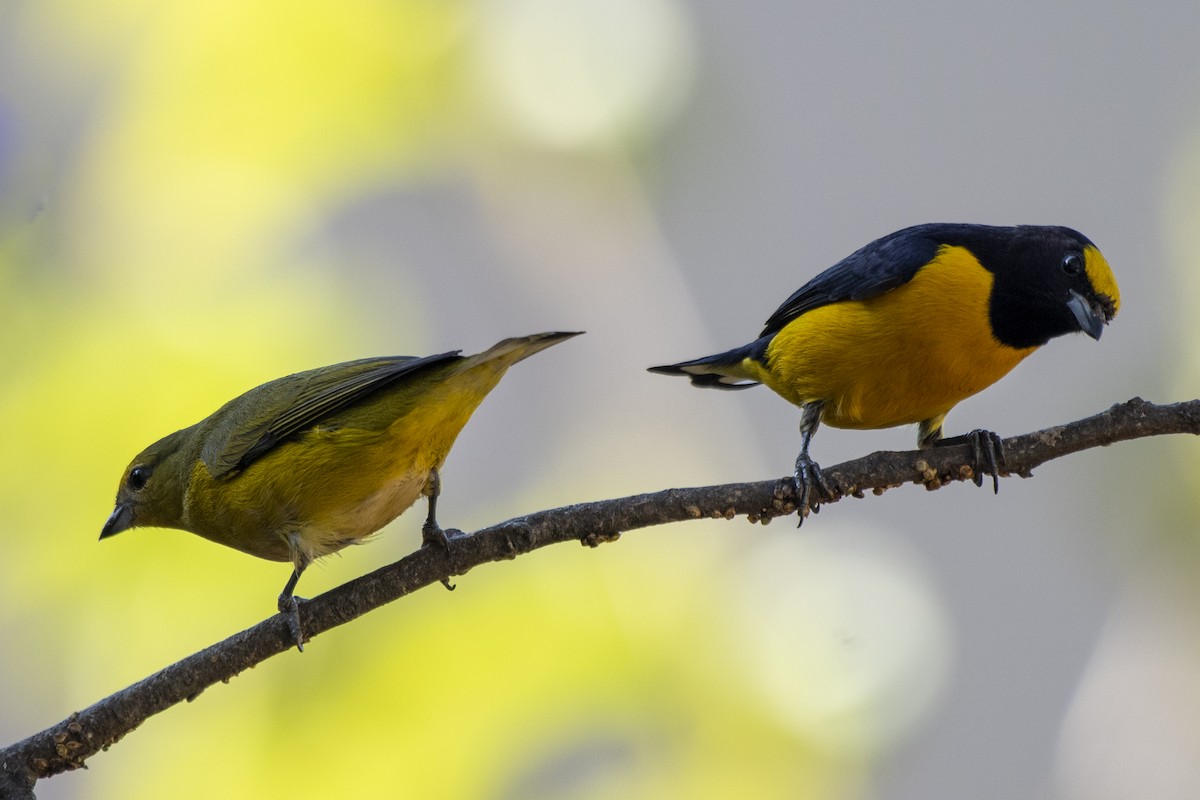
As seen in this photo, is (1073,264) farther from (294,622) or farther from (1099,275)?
(294,622)

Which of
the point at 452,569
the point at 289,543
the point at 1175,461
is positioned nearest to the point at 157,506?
the point at 289,543

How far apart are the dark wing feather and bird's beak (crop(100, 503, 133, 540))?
23cm

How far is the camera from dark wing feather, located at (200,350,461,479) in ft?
6.03

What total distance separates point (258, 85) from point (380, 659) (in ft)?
5.76

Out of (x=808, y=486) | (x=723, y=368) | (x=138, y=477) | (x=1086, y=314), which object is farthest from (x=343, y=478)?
(x=1086, y=314)

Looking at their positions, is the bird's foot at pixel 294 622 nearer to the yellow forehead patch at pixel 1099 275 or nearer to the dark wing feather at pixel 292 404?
the dark wing feather at pixel 292 404

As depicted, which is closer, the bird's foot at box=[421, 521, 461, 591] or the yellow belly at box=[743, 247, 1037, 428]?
the bird's foot at box=[421, 521, 461, 591]

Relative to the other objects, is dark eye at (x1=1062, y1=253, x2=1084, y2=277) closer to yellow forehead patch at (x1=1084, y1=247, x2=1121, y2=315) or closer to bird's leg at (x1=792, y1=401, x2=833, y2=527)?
yellow forehead patch at (x1=1084, y1=247, x2=1121, y2=315)

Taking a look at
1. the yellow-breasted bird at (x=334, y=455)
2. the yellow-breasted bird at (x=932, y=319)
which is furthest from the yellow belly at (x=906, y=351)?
the yellow-breasted bird at (x=334, y=455)

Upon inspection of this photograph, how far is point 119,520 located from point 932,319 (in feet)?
5.11

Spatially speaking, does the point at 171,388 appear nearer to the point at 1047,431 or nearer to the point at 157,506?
the point at 157,506

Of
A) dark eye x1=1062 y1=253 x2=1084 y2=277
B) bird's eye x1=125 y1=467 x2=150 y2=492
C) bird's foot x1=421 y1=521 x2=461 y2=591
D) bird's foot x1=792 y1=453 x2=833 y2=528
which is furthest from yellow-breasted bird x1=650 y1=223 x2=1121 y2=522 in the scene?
bird's eye x1=125 y1=467 x2=150 y2=492

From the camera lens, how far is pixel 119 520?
2.16 m

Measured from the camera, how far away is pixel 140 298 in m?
3.33
